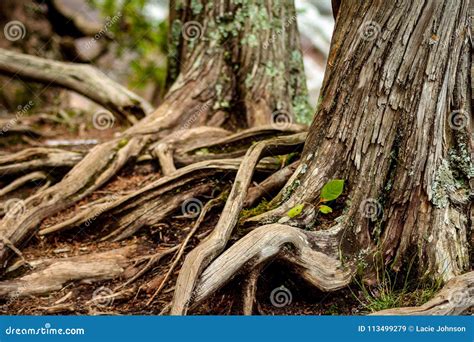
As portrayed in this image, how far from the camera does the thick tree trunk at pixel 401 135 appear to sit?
3766mm

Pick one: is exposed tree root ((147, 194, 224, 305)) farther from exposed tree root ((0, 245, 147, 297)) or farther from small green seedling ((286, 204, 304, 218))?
small green seedling ((286, 204, 304, 218))

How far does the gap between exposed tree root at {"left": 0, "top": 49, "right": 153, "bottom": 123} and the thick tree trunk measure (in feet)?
8.80

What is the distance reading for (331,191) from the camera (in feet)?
12.5

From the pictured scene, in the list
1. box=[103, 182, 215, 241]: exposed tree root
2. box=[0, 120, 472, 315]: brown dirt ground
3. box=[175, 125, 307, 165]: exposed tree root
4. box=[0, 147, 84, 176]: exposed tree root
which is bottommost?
box=[0, 120, 472, 315]: brown dirt ground

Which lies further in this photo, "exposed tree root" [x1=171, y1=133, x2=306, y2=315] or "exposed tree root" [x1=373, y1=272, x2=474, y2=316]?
"exposed tree root" [x1=373, y1=272, x2=474, y2=316]

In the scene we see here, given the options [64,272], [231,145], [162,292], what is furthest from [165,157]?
[162,292]

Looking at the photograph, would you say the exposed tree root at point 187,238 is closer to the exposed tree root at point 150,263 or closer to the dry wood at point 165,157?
the exposed tree root at point 150,263

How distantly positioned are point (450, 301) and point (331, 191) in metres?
0.92

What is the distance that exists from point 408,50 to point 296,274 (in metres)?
1.51

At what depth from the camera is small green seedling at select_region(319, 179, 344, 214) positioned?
3.79m

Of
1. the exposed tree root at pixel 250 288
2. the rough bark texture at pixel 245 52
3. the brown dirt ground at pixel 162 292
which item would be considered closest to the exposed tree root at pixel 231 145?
the rough bark texture at pixel 245 52

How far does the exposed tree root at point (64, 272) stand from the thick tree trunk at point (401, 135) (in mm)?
1065

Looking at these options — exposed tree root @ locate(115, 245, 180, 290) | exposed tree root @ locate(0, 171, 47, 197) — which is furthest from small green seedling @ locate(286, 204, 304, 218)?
exposed tree root @ locate(0, 171, 47, 197)

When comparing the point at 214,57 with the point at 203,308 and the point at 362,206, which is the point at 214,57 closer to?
the point at 362,206
